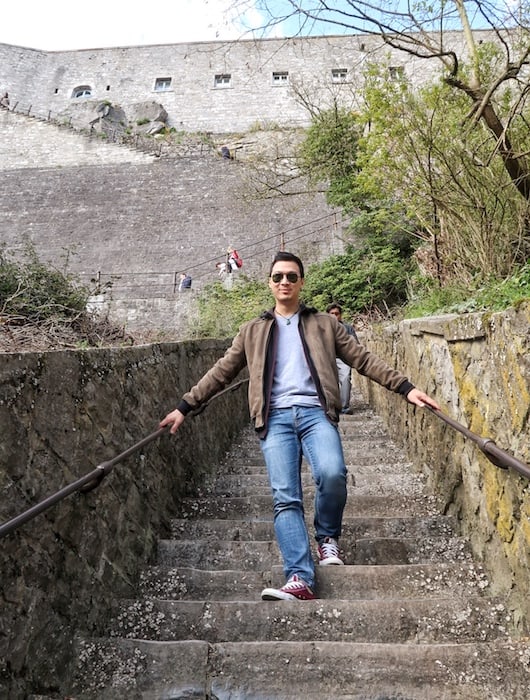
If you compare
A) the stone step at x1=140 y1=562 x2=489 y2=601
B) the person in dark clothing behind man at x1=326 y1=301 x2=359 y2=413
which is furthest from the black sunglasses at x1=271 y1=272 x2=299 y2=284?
the person in dark clothing behind man at x1=326 y1=301 x2=359 y2=413

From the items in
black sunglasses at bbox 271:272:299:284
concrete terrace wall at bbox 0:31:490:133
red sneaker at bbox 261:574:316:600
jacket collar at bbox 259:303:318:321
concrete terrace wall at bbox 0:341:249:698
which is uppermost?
concrete terrace wall at bbox 0:31:490:133

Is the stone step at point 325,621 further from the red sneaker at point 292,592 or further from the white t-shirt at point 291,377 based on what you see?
the white t-shirt at point 291,377

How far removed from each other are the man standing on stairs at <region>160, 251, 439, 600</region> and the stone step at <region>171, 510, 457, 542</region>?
0.43 meters

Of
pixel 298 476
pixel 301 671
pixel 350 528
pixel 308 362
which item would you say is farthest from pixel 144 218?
pixel 301 671

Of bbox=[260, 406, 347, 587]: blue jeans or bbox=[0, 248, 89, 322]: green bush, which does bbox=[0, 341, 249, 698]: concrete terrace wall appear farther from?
bbox=[0, 248, 89, 322]: green bush

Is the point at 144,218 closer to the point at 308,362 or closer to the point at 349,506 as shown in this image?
the point at 349,506

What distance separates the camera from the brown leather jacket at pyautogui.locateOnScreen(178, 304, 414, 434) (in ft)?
7.13

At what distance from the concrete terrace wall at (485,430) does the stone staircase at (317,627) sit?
0.16 meters

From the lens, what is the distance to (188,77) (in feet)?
88.2

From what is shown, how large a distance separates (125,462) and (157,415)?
0.60 meters

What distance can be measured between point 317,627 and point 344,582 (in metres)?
0.32

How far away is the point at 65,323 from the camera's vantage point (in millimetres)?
3951

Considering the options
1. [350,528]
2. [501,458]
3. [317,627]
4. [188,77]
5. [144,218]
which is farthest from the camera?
[188,77]

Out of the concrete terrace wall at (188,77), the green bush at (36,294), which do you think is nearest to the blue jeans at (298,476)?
the green bush at (36,294)
